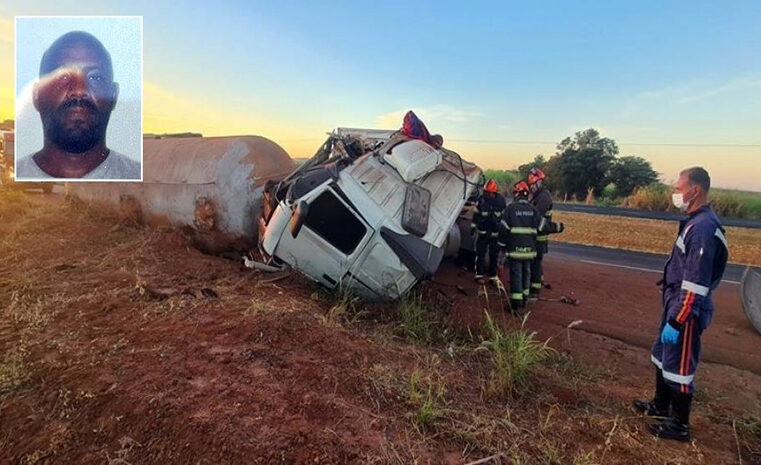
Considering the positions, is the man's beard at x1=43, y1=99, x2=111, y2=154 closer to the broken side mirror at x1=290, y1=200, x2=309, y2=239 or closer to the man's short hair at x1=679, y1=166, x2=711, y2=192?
the broken side mirror at x1=290, y1=200, x2=309, y2=239

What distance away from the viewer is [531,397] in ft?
11.0

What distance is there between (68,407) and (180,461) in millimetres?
1006

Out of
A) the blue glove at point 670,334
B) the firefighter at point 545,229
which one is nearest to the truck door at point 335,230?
the firefighter at point 545,229

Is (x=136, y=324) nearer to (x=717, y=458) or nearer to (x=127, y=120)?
(x=127, y=120)

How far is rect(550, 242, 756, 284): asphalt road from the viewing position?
8672 mm

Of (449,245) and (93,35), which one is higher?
(93,35)

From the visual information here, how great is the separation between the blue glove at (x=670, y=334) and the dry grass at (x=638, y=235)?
28.9 ft

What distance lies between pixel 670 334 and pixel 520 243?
9.53 ft

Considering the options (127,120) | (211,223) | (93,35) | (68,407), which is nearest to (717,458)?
(68,407)

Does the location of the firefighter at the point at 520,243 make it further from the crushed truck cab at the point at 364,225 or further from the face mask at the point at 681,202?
the face mask at the point at 681,202

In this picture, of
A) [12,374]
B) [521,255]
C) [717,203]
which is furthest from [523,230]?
[717,203]

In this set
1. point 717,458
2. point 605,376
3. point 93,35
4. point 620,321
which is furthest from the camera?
point 620,321

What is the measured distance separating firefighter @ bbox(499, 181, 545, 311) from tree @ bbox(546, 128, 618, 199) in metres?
26.1

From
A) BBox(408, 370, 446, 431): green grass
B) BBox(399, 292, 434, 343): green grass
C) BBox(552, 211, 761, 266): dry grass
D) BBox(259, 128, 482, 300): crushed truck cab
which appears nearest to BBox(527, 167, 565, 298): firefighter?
BBox(259, 128, 482, 300): crushed truck cab
